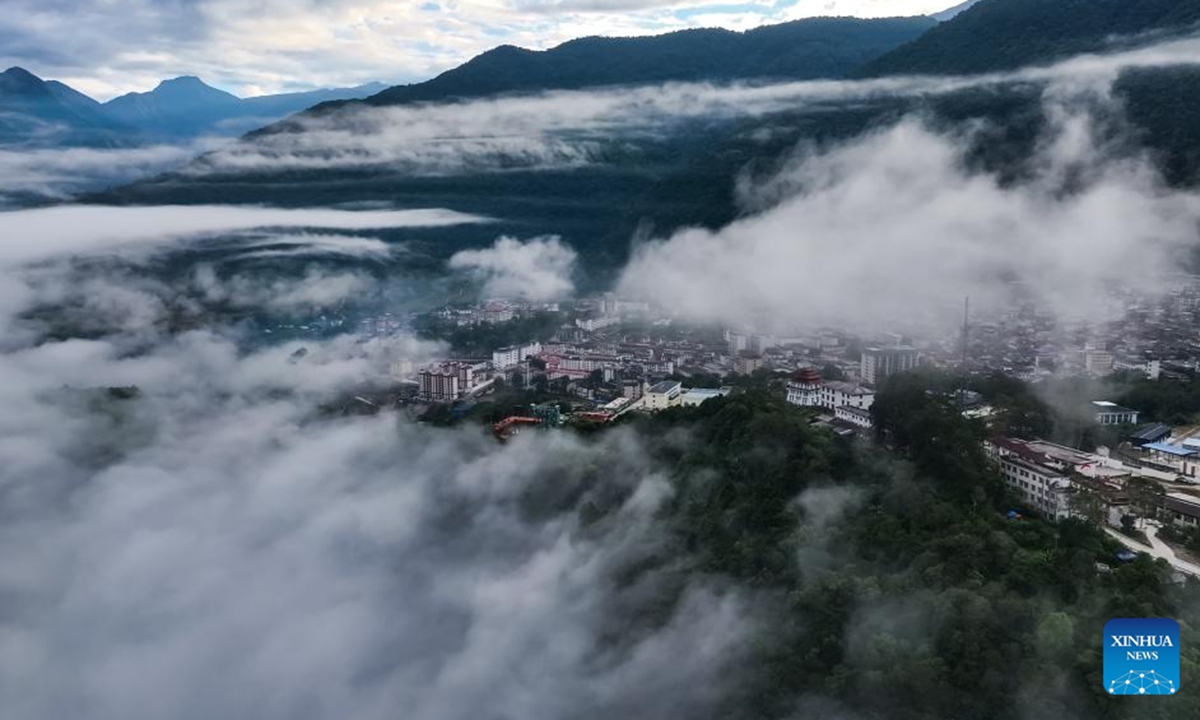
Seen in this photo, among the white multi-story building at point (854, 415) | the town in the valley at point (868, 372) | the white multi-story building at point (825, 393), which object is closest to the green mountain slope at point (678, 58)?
the town in the valley at point (868, 372)

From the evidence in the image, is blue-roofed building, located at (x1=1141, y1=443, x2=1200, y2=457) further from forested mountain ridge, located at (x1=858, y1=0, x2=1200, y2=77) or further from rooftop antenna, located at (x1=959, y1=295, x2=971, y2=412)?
forested mountain ridge, located at (x1=858, y1=0, x2=1200, y2=77)

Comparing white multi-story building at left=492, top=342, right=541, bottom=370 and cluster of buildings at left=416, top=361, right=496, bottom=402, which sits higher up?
cluster of buildings at left=416, top=361, right=496, bottom=402

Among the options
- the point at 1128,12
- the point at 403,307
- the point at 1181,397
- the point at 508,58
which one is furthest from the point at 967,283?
the point at 508,58

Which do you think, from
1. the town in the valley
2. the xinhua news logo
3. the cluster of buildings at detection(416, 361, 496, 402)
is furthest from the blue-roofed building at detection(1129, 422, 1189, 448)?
the cluster of buildings at detection(416, 361, 496, 402)

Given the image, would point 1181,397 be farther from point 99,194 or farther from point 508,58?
point 508,58

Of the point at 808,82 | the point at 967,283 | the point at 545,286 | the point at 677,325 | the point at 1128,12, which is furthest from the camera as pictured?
the point at 808,82

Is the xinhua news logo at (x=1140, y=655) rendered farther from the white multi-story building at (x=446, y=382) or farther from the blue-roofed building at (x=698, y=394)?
Answer: the white multi-story building at (x=446, y=382)
